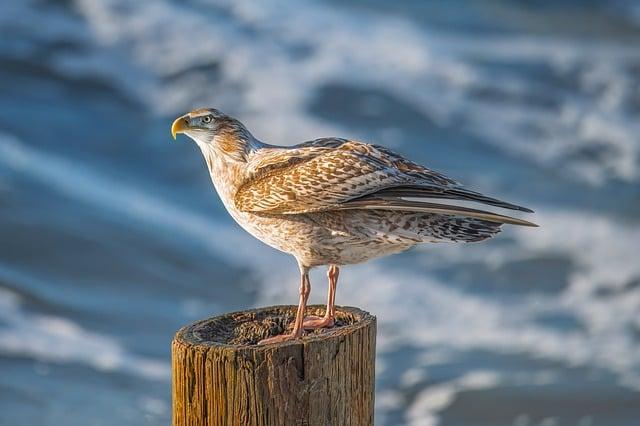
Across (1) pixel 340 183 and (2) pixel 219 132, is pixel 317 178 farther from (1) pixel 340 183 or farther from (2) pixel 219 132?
(2) pixel 219 132

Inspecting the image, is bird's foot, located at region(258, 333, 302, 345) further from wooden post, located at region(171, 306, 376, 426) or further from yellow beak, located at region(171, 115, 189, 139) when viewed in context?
yellow beak, located at region(171, 115, 189, 139)

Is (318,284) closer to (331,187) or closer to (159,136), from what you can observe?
(159,136)

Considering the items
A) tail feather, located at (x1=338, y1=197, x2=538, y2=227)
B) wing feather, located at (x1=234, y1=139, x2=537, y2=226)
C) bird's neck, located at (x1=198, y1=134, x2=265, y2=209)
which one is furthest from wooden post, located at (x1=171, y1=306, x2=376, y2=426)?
bird's neck, located at (x1=198, y1=134, x2=265, y2=209)

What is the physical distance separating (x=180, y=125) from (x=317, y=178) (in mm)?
1149

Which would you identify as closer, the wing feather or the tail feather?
the tail feather

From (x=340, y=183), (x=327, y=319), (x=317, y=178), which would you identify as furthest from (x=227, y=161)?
(x=327, y=319)

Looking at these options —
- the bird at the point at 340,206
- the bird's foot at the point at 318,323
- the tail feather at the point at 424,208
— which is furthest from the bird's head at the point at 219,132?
the bird's foot at the point at 318,323

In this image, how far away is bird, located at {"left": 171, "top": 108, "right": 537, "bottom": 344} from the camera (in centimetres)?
668

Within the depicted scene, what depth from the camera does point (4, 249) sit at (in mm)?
19203

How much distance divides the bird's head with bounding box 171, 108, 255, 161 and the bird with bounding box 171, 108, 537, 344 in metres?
0.27

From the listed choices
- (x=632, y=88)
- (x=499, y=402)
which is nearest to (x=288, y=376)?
(x=499, y=402)

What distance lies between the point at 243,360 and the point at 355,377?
67cm

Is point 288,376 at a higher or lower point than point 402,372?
lower

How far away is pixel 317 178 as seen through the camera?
687cm
